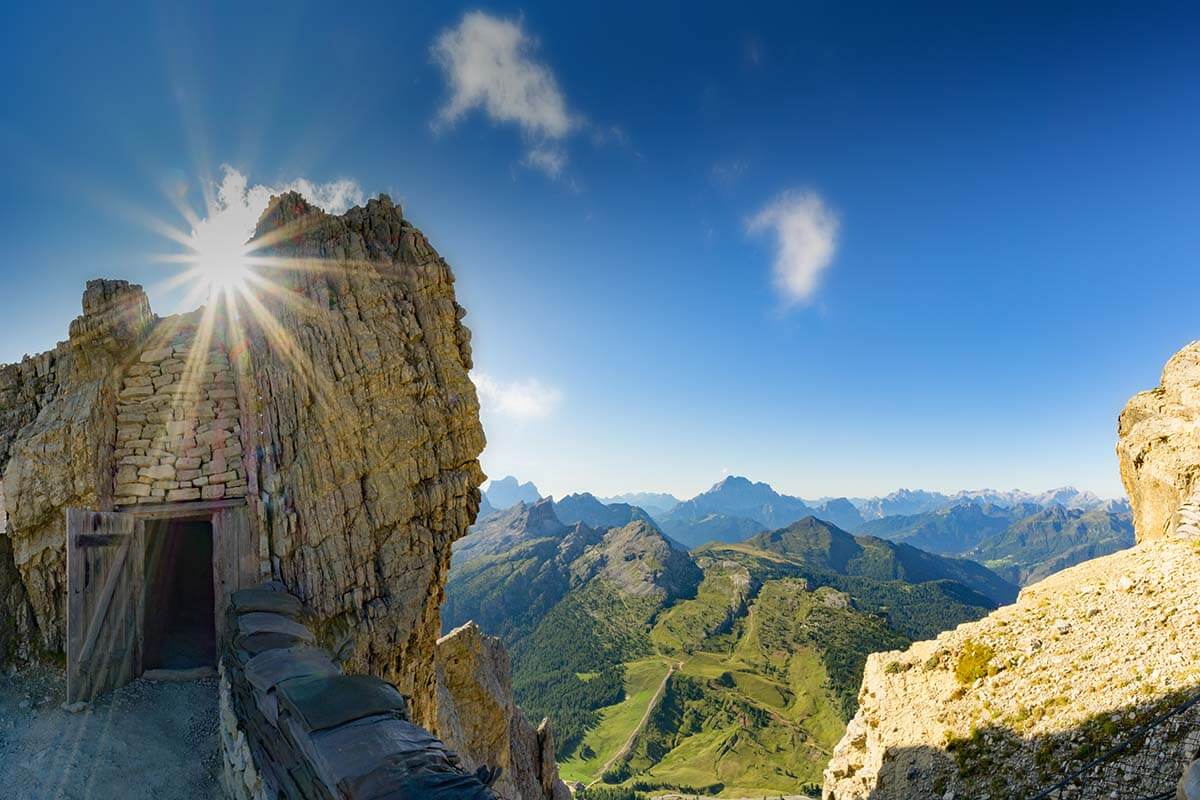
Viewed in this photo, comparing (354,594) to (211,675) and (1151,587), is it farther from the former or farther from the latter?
(1151,587)

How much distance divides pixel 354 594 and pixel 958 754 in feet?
44.8

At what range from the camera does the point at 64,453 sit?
39.3 ft

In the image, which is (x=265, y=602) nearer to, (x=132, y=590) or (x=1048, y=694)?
(x=132, y=590)

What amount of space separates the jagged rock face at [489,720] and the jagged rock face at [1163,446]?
2333 centimetres

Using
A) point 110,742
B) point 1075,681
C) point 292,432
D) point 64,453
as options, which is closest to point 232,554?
point 292,432

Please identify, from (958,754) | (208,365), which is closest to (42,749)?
(208,365)

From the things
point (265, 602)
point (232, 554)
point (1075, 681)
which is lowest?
point (1075, 681)

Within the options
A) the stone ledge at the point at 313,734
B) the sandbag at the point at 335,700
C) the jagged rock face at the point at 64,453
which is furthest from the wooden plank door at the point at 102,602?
the sandbag at the point at 335,700

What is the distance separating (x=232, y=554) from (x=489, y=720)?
1699 cm

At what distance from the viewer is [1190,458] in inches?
527

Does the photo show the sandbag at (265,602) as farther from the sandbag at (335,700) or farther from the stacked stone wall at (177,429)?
the sandbag at (335,700)

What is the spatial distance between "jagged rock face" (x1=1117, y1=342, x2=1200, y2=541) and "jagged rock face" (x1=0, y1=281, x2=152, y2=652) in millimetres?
25929

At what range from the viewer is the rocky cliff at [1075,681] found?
8281 millimetres

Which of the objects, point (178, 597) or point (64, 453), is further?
point (178, 597)
